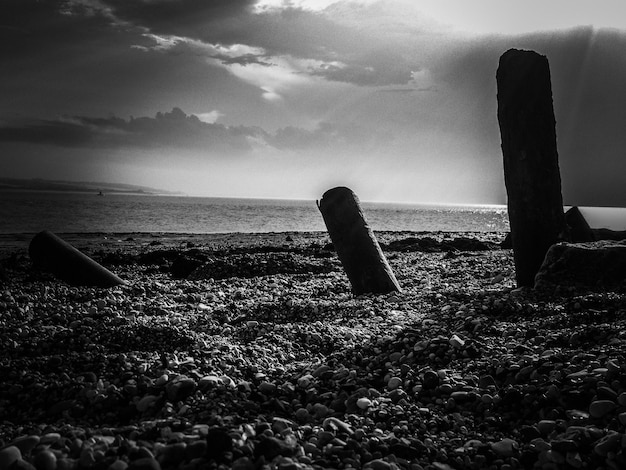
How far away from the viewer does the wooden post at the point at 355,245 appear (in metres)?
6.43

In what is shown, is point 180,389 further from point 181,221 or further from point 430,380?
point 181,221

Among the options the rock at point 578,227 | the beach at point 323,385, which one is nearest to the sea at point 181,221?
the rock at point 578,227

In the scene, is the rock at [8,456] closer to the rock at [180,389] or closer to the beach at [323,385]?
the beach at [323,385]

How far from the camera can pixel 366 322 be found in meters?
4.83

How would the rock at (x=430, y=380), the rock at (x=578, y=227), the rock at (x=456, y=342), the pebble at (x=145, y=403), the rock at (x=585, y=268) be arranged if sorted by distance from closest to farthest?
the pebble at (x=145, y=403) → the rock at (x=430, y=380) → the rock at (x=456, y=342) → the rock at (x=585, y=268) → the rock at (x=578, y=227)

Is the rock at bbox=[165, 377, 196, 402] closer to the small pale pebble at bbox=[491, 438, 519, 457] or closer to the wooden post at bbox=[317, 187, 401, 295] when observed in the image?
the small pale pebble at bbox=[491, 438, 519, 457]

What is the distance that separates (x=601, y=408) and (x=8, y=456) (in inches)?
115

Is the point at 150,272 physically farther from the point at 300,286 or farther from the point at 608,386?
the point at 608,386

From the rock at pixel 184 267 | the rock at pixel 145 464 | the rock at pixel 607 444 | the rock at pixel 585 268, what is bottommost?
the rock at pixel 184 267

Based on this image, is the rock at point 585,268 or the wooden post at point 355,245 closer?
the rock at point 585,268

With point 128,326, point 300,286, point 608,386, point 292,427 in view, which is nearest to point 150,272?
point 300,286

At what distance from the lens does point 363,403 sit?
2.78 metres

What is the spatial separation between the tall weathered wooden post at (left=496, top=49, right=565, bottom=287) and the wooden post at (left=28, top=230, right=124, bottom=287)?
6676mm

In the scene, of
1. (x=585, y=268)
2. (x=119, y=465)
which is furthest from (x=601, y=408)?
(x=585, y=268)
